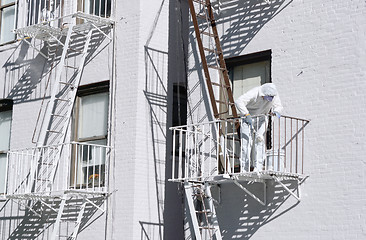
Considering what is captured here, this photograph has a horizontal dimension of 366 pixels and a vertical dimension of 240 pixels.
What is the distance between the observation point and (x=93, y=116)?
1703 centimetres

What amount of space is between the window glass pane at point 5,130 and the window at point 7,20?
6.18ft

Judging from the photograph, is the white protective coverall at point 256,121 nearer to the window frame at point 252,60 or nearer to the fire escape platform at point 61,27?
the window frame at point 252,60

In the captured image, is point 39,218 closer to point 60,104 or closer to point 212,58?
point 60,104

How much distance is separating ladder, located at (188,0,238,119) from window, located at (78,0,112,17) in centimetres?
227

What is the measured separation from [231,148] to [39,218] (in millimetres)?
4752

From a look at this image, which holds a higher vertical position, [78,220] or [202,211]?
[202,211]

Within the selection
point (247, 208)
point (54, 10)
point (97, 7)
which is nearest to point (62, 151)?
point (97, 7)

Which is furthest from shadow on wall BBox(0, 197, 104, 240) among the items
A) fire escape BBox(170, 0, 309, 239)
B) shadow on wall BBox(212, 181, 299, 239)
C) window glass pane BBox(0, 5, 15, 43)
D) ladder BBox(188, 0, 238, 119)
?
window glass pane BBox(0, 5, 15, 43)

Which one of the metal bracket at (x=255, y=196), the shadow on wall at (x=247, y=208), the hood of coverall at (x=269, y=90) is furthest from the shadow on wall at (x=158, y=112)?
the hood of coverall at (x=269, y=90)

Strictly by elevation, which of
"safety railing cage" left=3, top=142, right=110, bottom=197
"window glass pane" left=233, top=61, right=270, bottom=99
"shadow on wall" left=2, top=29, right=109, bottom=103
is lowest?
"safety railing cage" left=3, top=142, right=110, bottom=197

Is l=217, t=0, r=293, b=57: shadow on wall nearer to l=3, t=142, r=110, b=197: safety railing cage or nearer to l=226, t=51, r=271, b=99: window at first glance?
l=226, t=51, r=271, b=99: window

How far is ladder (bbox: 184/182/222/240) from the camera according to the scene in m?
14.3

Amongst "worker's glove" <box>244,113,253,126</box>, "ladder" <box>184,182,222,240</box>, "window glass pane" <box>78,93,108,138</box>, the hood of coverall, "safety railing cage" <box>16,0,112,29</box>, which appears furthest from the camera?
"safety railing cage" <box>16,0,112,29</box>

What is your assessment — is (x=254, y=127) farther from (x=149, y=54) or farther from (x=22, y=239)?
(x=22, y=239)
